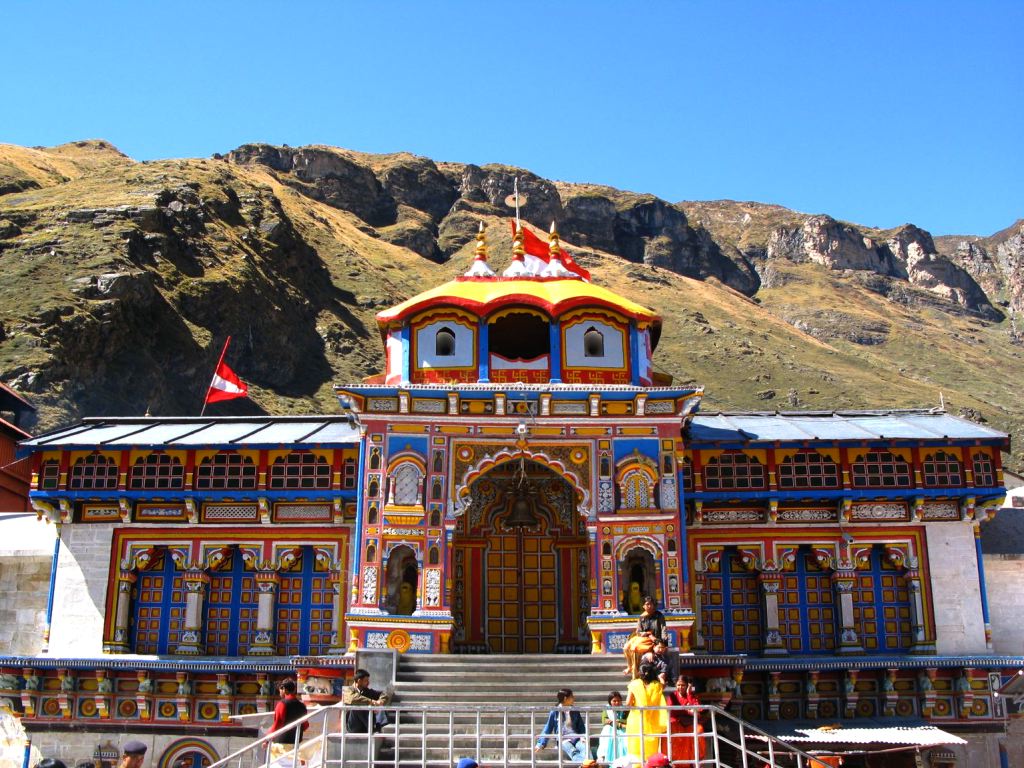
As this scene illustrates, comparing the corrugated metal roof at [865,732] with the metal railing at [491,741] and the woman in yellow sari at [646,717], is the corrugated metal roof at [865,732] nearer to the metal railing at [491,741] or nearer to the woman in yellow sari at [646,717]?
the metal railing at [491,741]

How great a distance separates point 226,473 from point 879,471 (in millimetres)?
14962

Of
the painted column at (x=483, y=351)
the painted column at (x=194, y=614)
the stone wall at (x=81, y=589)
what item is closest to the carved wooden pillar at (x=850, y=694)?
the painted column at (x=483, y=351)

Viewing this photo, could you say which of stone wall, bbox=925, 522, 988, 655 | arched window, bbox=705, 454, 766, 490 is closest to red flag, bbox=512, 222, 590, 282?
arched window, bbox=705, 454, 766, 490

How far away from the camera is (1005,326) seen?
164125mm

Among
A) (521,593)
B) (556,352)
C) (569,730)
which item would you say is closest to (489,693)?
(569,730)

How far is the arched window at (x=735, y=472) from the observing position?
25109 millimetres

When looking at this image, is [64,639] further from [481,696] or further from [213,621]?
[481,696]

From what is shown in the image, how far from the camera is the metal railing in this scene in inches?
576

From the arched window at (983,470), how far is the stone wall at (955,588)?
101 centimetres

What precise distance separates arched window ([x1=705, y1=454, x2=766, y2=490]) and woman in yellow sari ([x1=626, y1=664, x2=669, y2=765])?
33.8 ft

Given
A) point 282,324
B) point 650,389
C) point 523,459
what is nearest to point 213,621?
point 523,459

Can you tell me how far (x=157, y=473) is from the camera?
2498cm

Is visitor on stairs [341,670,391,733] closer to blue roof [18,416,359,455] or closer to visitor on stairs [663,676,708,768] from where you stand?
visitor on stairs [663,676,708,768]

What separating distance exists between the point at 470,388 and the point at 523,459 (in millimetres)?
1881
